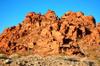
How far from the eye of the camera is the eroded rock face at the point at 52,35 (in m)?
67.7

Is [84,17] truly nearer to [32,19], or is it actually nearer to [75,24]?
[75,24]

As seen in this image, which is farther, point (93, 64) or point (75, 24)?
point (75, 24)

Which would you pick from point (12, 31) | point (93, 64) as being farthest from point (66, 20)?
point (93, 64)

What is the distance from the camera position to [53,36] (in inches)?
Result: 2795

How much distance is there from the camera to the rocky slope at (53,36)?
220ft

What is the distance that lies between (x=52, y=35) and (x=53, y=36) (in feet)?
3.05

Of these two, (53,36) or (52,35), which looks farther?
(52,35)

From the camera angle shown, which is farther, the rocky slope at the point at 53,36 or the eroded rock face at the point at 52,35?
the eroded rock face at the point at 52,35

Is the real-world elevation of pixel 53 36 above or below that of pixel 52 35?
below

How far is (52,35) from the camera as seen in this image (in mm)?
71875

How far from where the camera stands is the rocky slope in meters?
67.1

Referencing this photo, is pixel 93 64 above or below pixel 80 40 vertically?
below

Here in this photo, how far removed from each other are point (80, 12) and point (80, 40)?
1452cm

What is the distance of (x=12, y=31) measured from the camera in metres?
78.2
